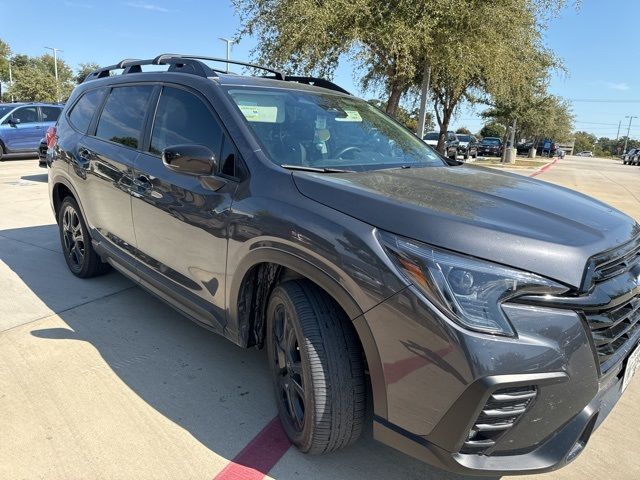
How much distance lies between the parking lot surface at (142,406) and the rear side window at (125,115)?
138cm

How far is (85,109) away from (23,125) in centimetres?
1271

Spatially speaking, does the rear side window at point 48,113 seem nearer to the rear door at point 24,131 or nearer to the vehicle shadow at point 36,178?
the rear door at point 24,131

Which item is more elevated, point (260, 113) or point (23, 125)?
point (260, 113)

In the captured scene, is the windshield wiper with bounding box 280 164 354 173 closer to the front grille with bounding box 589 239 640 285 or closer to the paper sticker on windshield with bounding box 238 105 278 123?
the paper sticker on windshield with bounding box 238 105 278 123

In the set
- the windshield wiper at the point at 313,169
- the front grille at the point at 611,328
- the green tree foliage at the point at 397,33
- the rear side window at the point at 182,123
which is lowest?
the front grille at the point at 611,328

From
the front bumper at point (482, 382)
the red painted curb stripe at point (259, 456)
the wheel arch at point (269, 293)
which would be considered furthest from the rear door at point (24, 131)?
the front bumper at point (482, 382)

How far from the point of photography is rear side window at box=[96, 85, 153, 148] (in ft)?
11.4

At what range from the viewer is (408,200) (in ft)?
6.68

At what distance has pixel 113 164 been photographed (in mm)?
3604

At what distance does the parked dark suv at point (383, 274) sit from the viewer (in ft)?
5.63

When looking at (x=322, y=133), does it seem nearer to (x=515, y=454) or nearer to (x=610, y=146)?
(x=515, y=454)

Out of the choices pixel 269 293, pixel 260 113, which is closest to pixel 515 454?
pixel 269 293

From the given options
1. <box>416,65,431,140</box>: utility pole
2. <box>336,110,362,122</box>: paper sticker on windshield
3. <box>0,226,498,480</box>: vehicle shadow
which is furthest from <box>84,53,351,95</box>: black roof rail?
<box>416,65,431,140</box>: utility pole

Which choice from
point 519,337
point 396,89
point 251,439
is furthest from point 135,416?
point 396,89
